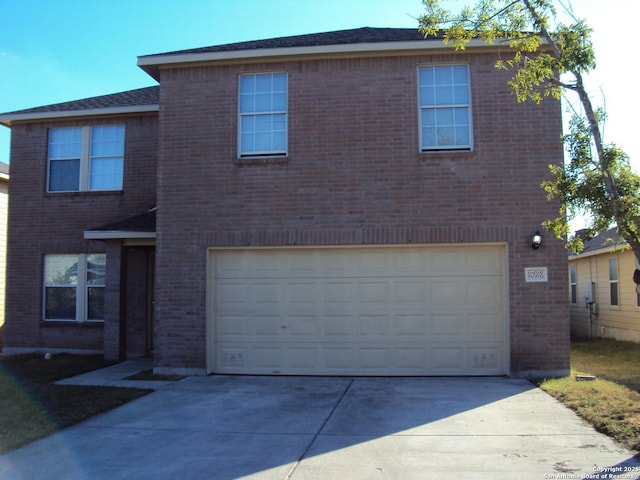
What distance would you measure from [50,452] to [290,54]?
7375 mm

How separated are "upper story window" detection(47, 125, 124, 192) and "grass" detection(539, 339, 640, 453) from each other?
1023cm

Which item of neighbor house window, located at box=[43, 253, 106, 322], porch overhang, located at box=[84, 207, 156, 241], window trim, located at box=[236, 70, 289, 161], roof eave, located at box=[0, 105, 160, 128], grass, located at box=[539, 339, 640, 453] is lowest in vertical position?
grass, located at box=[539, 339, 640, 453]

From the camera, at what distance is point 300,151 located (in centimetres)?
1015

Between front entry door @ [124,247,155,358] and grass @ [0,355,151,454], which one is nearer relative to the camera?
grass @ [0,355,151,454]

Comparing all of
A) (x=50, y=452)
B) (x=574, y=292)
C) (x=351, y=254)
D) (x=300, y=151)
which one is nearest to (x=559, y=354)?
(x=351, y=254)

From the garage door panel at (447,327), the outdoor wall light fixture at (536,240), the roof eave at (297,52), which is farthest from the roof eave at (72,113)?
the outdoor wall light fixture at (536,240)

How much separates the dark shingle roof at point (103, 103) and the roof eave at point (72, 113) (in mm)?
56

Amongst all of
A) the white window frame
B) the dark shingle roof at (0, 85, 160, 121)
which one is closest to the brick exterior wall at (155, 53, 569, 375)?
the dark shingle roof at (0, 85, 160, 121)

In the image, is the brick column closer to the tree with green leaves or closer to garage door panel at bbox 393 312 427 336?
garage door panel at bbox 393 312 427 336

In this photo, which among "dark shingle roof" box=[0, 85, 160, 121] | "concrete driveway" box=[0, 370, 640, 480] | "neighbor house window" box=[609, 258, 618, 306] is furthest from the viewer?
"neighbor house window" box=[609, 258, 618, 306]

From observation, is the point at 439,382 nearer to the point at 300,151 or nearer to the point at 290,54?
the point at 300,151

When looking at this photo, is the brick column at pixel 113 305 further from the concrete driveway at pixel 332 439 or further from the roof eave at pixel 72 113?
the concrete driveway at pixel 332 439

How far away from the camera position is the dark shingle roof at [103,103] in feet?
42.8

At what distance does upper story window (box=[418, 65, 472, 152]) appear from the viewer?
1001 centimetres
